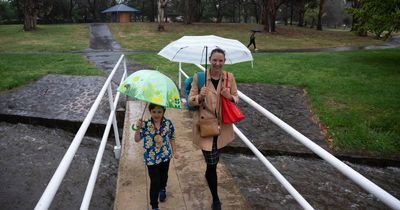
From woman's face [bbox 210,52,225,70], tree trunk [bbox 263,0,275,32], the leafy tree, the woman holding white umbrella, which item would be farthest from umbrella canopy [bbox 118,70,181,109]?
tree trunk [bbox 263,0,275,32]

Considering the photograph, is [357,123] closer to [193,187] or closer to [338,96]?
[338,96]

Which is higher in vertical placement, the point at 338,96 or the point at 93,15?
the point at 93,15

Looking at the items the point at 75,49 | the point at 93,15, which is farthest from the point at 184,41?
Result: the point at 93,15

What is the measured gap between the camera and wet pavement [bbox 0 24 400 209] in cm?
566

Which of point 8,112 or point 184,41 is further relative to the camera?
point 8,112

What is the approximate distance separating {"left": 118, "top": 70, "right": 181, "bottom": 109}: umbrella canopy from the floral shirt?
317 mm

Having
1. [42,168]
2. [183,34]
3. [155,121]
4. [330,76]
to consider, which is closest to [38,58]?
[42,168]

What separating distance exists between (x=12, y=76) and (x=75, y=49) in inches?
331

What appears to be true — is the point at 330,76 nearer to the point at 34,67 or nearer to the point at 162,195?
the point at 162,195

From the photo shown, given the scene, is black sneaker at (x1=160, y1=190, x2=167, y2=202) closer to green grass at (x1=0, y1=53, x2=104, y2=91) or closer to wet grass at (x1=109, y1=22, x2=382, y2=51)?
green grass at (x1=0, y1=53, x2=104, y2=91)

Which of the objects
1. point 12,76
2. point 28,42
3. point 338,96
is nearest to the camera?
point 338,96

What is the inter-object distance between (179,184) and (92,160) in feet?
11.0

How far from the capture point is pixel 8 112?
8.41 metres

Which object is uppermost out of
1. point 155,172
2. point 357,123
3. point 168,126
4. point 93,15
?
point 93,15
